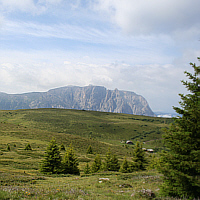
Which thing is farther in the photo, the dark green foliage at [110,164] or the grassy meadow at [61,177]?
the dark green foliage at [110,164]

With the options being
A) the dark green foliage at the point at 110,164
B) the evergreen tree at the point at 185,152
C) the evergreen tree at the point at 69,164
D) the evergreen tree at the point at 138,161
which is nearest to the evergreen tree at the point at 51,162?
the evergreen tree at the point at 69,164

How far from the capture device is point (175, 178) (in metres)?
9.59

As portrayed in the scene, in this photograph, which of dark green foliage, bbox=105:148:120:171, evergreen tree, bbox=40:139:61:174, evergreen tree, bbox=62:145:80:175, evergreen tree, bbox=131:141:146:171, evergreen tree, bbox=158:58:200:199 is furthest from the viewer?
evergreen tree, bbox=131:141:146:171

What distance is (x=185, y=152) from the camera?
405 inches

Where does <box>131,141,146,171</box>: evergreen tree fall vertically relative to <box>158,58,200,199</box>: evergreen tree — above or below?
below

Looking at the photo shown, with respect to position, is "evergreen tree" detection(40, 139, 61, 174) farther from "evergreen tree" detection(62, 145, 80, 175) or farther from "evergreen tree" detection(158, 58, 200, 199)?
"evergreen tree" detection(158, 58, 200, 199)

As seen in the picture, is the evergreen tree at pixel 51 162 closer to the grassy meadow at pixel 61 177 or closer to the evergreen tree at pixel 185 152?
the grassy meadow at pixel 61 177

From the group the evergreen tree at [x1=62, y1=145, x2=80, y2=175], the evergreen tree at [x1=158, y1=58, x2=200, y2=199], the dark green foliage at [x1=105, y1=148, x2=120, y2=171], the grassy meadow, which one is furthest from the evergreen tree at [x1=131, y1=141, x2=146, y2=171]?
the evergreen tree at [x1=158, y1=58, x2=200, y2=199]

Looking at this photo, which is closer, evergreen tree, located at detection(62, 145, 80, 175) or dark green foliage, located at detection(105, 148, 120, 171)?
evergreen tree, located at detection(62, 145, 80, 175)

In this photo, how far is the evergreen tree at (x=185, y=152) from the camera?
9.48 m

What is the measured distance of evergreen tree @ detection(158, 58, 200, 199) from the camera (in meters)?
9.48

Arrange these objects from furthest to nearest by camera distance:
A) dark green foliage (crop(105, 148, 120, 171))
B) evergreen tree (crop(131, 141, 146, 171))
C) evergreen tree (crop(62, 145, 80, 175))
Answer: evergreen tree (crop(131, 141, 146, 171)) → dark green foliage (crop(105, 148, 120, 171)) → evergreen tree (crop(62, 145, 80, 175))

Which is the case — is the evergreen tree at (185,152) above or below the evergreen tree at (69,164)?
above

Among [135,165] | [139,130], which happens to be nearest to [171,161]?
[135,165]
